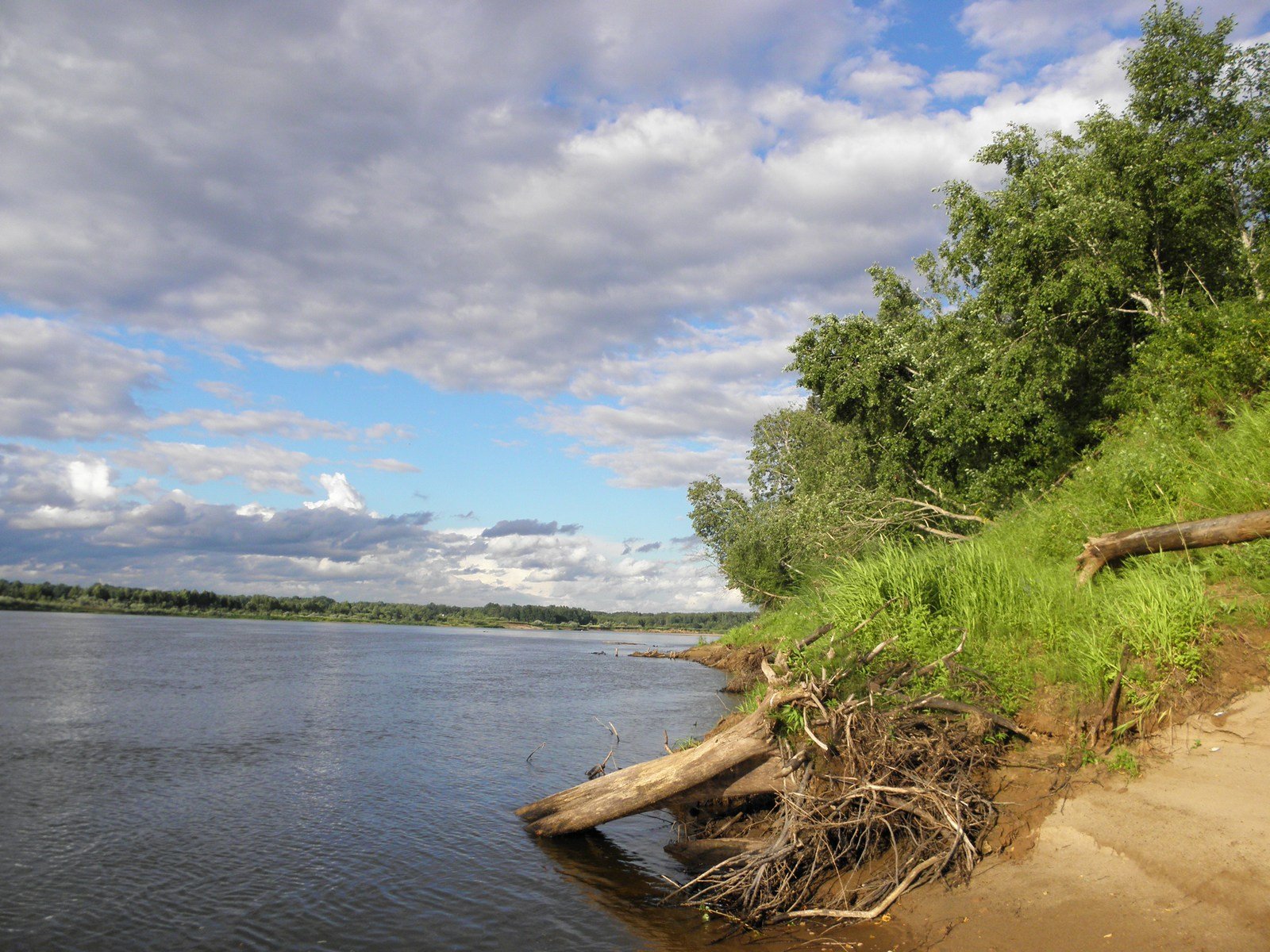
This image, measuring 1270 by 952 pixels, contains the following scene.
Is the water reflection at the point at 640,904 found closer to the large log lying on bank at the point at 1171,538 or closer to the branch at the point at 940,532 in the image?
the large log lying on bank at the point at 1171,538

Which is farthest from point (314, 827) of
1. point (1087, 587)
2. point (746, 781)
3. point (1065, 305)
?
point (1065, 305)

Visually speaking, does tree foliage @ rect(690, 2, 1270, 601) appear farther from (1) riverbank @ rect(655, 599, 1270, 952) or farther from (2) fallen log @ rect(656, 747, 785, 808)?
(2) fallen log @ rect(656, 747, 785, 808)

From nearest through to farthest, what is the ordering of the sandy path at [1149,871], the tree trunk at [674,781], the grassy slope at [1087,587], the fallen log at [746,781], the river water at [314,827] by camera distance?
the sandy path at [1149,871] → the river water at [314,827] → the grassy slope at [1087,587] → the fallen log at [746,781] → the tree trunk at [674,781]

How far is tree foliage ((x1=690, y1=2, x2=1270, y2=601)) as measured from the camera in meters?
16.8

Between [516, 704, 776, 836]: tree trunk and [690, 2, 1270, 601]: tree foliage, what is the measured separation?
1181cm

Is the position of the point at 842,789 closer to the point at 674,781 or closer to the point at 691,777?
the point at 691,777

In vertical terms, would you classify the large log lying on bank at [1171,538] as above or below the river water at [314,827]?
above

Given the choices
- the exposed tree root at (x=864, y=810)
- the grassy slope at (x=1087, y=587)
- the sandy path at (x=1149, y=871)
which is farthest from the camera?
the grassy slope at (x=1087, y=587)

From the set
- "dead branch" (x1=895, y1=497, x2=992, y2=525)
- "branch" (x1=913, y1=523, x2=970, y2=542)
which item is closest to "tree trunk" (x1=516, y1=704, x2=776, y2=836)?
"branch" (x1=913, y1=523, x2=970, y2=542)

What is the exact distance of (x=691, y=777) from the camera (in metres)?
8.52

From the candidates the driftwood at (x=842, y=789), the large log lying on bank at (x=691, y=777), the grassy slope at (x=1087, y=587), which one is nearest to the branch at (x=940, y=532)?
the grassy slope at (x=1087, y=587)

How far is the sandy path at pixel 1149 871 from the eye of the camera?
18.5ft

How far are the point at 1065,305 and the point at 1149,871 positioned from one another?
48.1ft

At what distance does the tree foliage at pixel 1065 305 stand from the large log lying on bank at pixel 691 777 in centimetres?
1180
